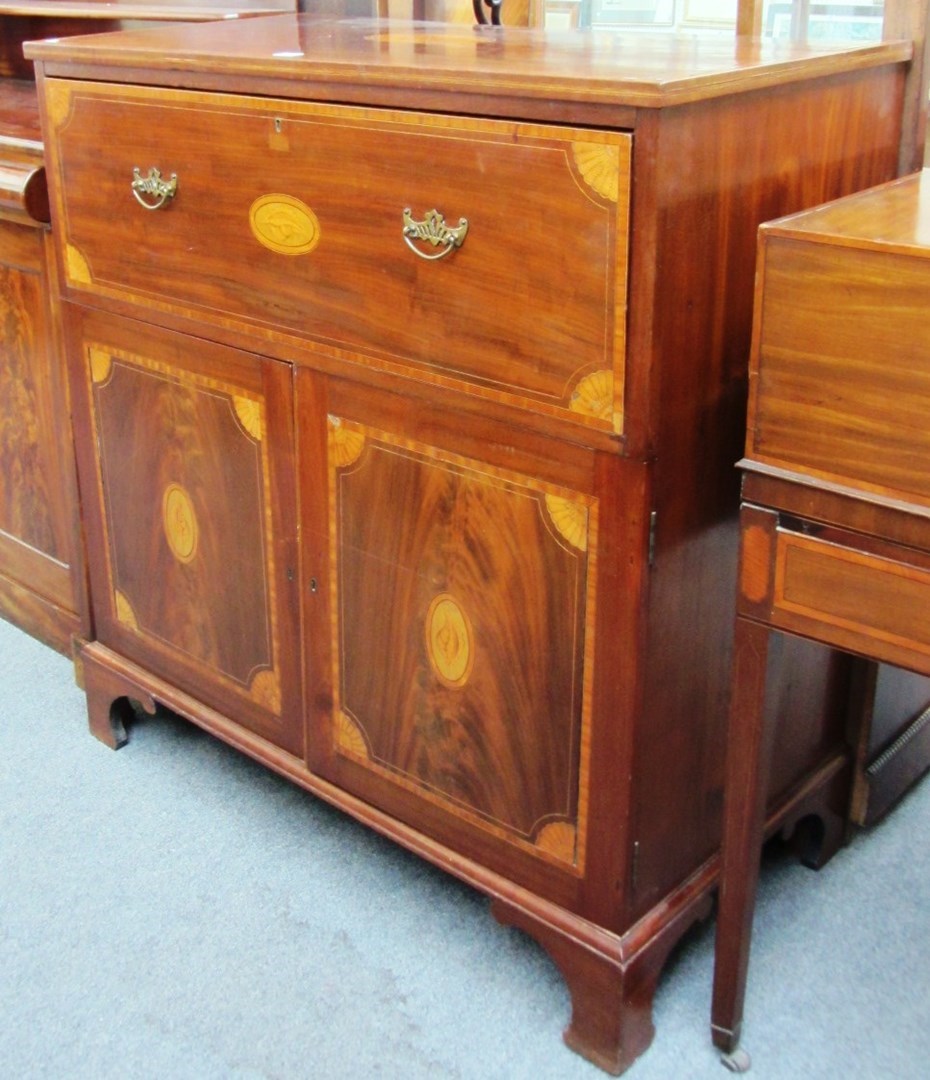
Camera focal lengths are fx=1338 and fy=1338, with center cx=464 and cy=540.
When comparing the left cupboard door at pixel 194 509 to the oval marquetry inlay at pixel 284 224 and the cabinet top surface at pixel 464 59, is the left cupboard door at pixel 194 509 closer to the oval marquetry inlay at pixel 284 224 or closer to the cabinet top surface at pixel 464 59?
the oval marquetry inlay at pixel 284 224

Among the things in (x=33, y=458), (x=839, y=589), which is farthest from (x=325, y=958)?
(x=33, y=458)

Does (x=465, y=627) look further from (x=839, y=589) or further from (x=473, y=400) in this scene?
(x=839, y=589)

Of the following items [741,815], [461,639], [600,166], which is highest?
[600,166]

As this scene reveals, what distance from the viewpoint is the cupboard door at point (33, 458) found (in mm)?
2154

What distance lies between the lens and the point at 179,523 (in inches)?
75.4

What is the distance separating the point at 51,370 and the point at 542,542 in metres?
1.09

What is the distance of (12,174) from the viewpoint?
194 cm

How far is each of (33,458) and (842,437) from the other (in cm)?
158

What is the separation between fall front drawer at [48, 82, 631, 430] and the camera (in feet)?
4.17

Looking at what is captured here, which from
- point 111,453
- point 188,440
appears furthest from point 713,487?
point 111,453

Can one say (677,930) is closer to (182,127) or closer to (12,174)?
(182,127)

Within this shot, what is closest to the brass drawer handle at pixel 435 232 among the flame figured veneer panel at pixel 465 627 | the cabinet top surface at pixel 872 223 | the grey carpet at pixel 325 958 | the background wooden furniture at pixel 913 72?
the flame figured veneer panel at pixel 465 627

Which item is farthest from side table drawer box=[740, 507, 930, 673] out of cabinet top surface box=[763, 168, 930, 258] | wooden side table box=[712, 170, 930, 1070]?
cabinet top surface box=[763, 168, 930, 258]

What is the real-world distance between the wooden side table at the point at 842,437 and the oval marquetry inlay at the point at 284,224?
57cm
